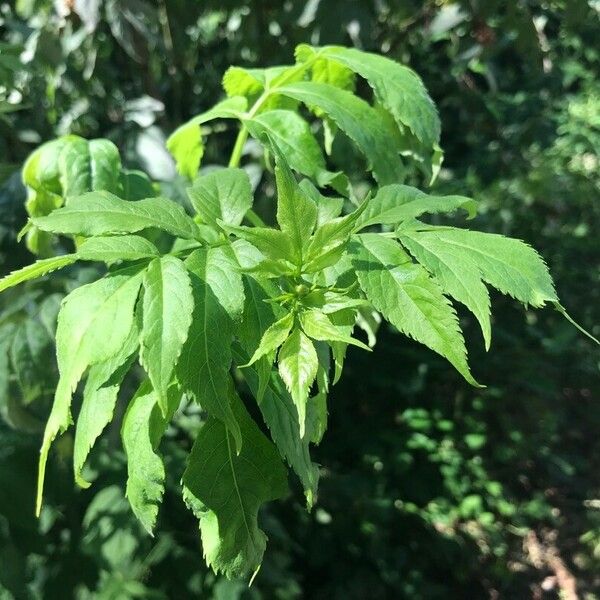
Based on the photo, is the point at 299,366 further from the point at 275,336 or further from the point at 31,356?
the point at 31,356

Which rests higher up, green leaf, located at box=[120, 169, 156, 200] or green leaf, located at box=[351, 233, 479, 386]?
→ green leaf, located at box=[351, 233, 479, 386]

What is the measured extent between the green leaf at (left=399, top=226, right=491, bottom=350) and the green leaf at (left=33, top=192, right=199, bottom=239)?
0.80 ft

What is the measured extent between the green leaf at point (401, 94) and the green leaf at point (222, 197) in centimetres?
22

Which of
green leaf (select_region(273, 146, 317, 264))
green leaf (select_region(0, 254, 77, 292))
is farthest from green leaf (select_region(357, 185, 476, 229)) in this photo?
green leaf (select_region(0, 254, 77, 292))

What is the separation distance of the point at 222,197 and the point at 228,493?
35 centimetres

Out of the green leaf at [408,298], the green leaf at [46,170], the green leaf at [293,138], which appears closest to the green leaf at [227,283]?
the green leaf at [408,298]

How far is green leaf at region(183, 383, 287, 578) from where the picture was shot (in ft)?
2.39

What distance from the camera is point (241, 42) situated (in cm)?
243

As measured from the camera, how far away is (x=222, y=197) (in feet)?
2.96

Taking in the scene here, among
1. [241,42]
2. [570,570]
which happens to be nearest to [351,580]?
[570,570]

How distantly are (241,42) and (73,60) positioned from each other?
1.80ft

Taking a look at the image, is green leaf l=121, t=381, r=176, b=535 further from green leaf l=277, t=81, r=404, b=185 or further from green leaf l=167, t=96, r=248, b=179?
green leaf l=167, t=96, r=248, b=179

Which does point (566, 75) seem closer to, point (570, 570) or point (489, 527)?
point (489, 527)

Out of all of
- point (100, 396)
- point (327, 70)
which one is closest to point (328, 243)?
point (100, 396)
